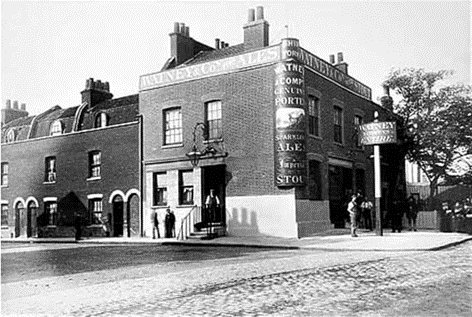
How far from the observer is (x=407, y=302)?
609 cm

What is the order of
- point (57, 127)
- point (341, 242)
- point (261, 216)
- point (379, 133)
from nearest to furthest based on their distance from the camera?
1. point (341, 242)
2. point (379, 133)
3. point (261, 216)
4. point (57, 127)

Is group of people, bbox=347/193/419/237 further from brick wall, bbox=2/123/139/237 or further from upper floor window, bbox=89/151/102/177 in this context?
upper floor window, bbox=89/151/102/177

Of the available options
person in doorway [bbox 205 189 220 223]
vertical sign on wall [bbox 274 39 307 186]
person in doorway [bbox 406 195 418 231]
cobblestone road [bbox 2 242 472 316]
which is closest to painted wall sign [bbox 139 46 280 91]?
vertical sign on wall [bbox 274 39 307 186]

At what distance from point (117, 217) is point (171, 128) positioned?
477cm

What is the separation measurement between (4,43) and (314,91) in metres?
13.8

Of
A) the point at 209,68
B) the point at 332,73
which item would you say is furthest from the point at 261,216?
the point at 332,73

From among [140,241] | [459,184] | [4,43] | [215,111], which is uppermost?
[215,111]

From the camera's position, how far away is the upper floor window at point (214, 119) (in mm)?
19719

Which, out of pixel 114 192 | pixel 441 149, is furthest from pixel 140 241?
pixel 441 149

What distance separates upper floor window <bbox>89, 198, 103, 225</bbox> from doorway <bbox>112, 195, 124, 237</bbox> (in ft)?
2.43

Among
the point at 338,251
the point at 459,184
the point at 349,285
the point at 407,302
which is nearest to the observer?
the point at 407,302

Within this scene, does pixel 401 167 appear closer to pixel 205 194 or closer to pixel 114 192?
pixel 205 194

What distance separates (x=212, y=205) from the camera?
754 inches

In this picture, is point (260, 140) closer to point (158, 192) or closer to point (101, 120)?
point (158, 192)
